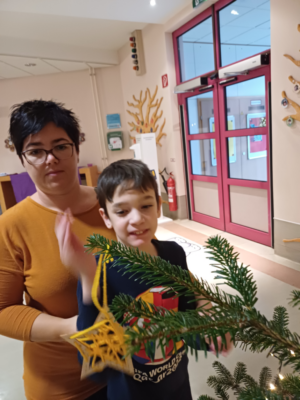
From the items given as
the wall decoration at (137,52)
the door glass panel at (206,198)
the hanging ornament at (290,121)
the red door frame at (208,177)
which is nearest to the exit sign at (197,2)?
the red door frame at (208,177)

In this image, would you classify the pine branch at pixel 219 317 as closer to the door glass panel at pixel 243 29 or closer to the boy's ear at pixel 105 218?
the boy's ear at pixel 105 218

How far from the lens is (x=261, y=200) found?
11.6 feet

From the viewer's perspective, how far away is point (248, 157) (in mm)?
3678

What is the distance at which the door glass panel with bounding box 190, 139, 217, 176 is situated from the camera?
4.30m

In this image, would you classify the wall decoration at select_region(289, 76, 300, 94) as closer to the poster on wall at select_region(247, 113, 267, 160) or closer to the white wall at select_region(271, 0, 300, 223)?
the white wall at select_region(271, 0, 300, 223)

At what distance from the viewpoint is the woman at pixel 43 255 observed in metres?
0.80

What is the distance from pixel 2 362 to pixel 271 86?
362cm

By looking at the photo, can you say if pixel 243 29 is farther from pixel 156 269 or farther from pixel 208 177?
pixel 156 269

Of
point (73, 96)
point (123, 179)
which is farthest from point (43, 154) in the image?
point (73, 96)

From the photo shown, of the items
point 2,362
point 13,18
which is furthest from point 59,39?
point 2,362

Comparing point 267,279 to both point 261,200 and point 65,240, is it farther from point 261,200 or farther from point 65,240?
point 65,240

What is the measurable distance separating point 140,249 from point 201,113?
396cm

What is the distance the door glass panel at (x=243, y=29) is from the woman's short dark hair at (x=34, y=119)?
3.11 meters

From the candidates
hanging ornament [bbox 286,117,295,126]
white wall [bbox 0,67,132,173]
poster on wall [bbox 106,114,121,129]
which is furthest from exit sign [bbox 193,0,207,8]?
poster on wall [bbox 106,114,121,129]
